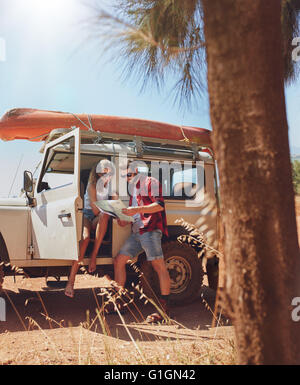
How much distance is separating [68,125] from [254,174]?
16.0 ft

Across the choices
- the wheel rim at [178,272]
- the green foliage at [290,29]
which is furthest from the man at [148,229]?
the green foliage at [290,29]

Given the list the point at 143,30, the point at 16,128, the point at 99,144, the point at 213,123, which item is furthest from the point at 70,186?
the point at 213,123

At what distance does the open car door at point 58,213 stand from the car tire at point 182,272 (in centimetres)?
120

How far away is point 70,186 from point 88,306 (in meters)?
1.97

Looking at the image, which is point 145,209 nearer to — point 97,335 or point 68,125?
point 97,335

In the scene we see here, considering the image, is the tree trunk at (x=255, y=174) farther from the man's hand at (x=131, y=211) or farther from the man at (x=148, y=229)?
the man at (x=148, y=229)

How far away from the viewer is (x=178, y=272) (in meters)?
5.45

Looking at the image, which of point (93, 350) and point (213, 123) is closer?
point (213, 123)

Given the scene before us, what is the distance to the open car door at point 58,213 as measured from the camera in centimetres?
454

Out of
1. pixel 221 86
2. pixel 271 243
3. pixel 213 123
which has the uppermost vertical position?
pixel 221 86

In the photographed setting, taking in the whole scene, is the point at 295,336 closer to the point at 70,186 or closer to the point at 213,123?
the point at 213,123

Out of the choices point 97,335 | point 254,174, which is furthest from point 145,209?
point 254,174

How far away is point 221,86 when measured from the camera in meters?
1.69

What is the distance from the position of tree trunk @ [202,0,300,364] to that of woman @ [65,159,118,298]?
3344mm
